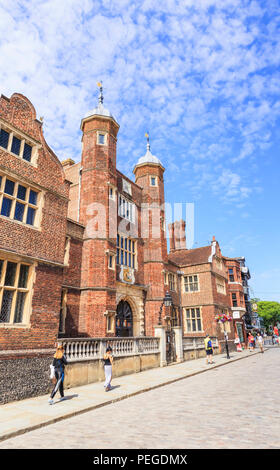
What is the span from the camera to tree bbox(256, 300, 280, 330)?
91.1m

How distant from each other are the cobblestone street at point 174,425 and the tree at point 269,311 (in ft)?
299

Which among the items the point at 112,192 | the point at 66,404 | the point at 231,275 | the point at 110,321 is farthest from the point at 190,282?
the point at 66,404

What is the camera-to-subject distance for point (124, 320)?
20641mm

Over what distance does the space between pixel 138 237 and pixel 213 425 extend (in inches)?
712

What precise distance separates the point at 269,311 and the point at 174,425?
9596 cm

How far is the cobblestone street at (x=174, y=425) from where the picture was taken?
4984 mm

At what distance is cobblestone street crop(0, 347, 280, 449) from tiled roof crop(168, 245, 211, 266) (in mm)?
21314

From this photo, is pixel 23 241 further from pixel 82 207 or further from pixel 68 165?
pixel 68 165

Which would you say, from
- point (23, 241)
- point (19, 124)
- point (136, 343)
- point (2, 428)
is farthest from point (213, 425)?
point (19, 124)

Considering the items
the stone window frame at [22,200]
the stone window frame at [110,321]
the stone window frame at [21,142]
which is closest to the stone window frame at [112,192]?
the stone window frame at [110,321]

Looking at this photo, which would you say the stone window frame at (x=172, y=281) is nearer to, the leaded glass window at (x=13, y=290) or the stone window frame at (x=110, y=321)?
the stone window frame at (x=110, y=321)

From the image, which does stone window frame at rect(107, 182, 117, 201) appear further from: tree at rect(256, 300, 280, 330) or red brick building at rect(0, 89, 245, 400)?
tree at rect(256, 300, 280, 330)

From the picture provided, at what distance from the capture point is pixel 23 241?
1037 centimetres

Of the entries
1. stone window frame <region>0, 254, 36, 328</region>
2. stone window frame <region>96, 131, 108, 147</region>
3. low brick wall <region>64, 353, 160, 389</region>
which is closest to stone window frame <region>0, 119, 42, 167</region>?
stone window frame <region>0, 254, 36, 328</region>
